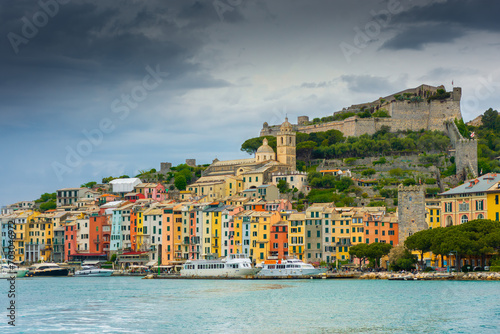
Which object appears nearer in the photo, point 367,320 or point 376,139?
point 367,320

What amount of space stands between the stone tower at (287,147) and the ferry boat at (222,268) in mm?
32686

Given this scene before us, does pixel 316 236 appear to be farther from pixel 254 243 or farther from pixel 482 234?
pixel 482 234

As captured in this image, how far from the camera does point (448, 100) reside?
117 m

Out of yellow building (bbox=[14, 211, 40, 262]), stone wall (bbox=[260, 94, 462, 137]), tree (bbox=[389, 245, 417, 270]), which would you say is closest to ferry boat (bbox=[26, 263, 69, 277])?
yellow building (bbox=[14, 211, 40, 262])

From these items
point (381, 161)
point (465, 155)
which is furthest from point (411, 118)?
point (465, 155)

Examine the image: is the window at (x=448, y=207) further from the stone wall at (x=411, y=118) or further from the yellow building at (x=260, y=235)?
the stone wall at (x=411, y=118)

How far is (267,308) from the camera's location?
5084cm

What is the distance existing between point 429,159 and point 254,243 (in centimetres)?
3223

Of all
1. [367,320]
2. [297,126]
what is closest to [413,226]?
[367,320]

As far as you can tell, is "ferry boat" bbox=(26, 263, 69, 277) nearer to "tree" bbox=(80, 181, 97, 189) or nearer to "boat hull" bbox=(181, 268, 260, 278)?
"boat hull" bbox=(181, 268, 260, 278)

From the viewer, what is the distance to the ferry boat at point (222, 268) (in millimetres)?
77875

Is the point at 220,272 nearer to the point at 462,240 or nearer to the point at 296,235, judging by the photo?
the point at 296,235

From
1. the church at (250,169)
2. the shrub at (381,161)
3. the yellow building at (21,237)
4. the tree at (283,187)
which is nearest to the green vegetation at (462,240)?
the tree at (283,187)

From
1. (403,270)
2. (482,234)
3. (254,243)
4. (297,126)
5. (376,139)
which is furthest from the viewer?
(297,126)
